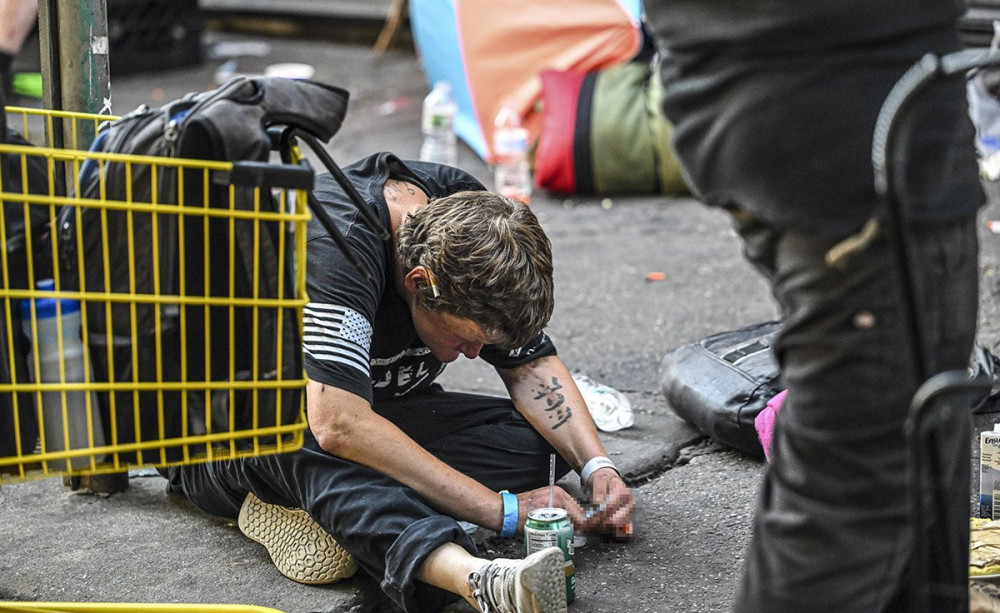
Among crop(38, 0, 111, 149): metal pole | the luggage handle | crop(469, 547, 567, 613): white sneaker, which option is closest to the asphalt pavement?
crop(469, 547, 567, 613): white sneaker

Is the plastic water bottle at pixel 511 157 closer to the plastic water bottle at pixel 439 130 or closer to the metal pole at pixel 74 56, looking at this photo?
the plastic water bottle at pixel 439 130

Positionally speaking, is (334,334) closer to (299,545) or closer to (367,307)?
(367,307)

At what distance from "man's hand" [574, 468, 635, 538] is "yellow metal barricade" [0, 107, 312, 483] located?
1.04 meters

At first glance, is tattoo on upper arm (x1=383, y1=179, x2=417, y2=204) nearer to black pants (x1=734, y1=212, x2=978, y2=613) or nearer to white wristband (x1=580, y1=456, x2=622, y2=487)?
white wristband (x1=580, y1=456, x2=622, y2=487)

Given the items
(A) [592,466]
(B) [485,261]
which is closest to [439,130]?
(A) [592,466]

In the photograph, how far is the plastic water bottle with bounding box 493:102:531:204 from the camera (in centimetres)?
608

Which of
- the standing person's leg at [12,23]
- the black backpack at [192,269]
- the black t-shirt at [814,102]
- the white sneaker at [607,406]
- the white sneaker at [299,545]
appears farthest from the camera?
the standing person's leg at [12,23]

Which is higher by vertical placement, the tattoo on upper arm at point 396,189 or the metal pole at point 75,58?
the metal pole at point 75,58

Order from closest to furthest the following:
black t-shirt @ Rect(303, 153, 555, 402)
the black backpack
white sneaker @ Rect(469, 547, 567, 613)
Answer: the black backpack
white sneaker @ Rect(469, 547, 567, 613)
black t-shirt @ Rect(303, 153, 555, 402)

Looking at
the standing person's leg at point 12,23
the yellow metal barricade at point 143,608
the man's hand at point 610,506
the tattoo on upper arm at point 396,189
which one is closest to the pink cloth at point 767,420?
the man's hand at point 610,506

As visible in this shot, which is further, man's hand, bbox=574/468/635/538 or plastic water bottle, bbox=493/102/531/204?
plastic water bottle, bbox=493/102/531/204

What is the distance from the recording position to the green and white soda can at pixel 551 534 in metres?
2.59

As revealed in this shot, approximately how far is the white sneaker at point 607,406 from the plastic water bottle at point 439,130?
9.90ft

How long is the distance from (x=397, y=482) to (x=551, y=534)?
1.12 ft
